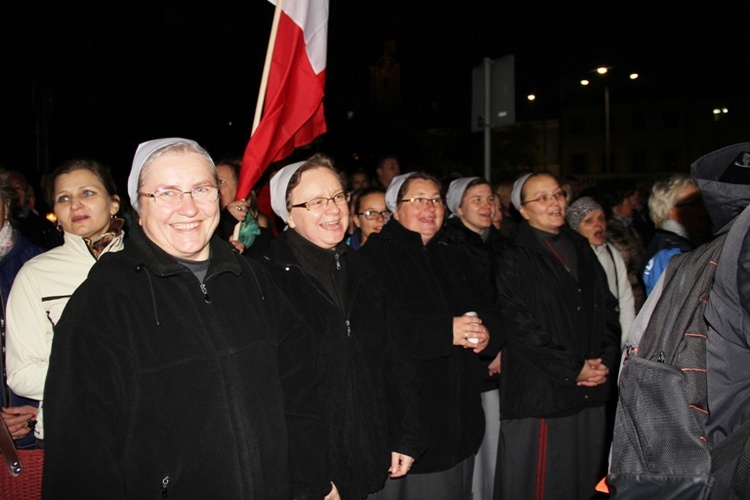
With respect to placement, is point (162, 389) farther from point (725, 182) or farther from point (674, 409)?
point (725, 182)

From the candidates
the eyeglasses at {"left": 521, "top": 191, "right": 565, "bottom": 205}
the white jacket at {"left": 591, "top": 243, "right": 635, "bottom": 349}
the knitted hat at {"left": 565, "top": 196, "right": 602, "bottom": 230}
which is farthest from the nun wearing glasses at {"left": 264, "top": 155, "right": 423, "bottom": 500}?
the knitted hat at {"left": 565, "top": 196, "right": 602, "bottom": 230}

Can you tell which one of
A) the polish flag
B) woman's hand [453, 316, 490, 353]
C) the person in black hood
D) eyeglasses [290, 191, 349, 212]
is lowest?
woman's hand [453, 316, 490, 353]

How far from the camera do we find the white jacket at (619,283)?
6.10m

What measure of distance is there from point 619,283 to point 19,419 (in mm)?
5187

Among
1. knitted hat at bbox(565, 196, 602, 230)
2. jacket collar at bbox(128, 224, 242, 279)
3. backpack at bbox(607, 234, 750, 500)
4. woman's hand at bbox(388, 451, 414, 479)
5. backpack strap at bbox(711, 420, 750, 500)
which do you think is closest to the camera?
backpack strap at bbox(711, 420, 750, 500)

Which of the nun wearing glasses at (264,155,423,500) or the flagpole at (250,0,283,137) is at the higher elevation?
the flagpole at (250,0,283,137)

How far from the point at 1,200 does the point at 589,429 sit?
4.64 m

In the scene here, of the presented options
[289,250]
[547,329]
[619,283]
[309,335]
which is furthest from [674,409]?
[619,283]

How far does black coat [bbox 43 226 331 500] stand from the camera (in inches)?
92.4

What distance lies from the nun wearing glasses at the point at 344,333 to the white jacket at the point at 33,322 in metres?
1.15

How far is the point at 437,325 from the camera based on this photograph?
4.30 metres

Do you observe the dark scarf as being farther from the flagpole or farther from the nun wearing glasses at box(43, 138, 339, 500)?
the flagpole

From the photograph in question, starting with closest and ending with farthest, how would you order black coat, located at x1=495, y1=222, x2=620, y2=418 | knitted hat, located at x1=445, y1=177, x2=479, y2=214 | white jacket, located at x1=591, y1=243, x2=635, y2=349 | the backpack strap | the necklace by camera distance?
the backpack strap < black coat, located at x1=495, y1=222, x2=620, y2=418 < the necklace < white jacket, located at x1=591, y1=243, x2=635, y2=349 < knitted hat, located at x1=445, y1=177, x2=479, y2=214

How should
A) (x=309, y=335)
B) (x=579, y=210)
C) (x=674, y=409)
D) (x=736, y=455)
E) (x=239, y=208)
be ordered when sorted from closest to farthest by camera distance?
(x=736, y=455), (x=674, y=409), (x=309, y=335), (x=239, y=208), (x=579, y=210)
